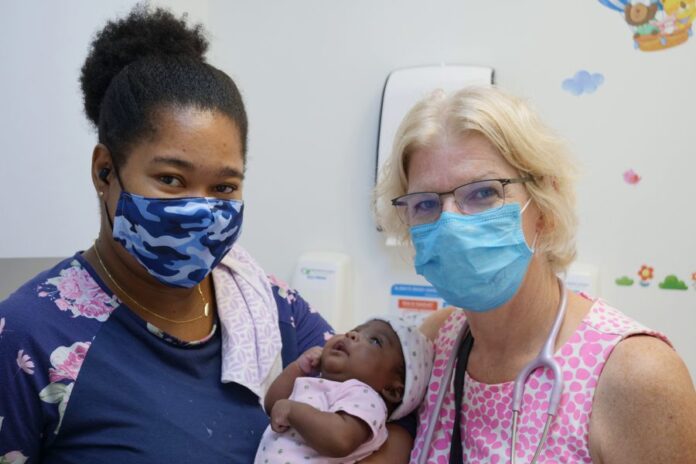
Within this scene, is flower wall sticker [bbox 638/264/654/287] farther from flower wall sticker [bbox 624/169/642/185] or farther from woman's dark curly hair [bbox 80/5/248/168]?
woman's dark curly hair [bbox 80/5/248/168]

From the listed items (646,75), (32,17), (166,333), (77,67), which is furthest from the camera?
(646,75)

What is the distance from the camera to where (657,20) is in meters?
2.14

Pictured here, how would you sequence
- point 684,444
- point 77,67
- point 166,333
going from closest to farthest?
point 684,444 → point 166,333 → point 77,67

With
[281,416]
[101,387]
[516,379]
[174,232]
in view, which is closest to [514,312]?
[516,379]

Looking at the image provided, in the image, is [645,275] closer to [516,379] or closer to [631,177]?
[631,177]

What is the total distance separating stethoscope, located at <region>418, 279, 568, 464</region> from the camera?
44.5 inches

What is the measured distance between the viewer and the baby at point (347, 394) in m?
1.25

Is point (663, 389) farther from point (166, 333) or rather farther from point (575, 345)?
point (166, 333)

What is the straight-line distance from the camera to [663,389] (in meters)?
1.05

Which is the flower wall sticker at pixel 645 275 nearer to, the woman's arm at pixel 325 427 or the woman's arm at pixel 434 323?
the woman's arm at pixel 434 323

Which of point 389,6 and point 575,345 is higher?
point 389,6

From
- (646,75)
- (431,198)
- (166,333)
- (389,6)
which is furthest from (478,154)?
(389,6)

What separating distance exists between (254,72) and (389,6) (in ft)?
1.96

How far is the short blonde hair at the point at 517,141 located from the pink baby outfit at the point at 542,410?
0.16 m
